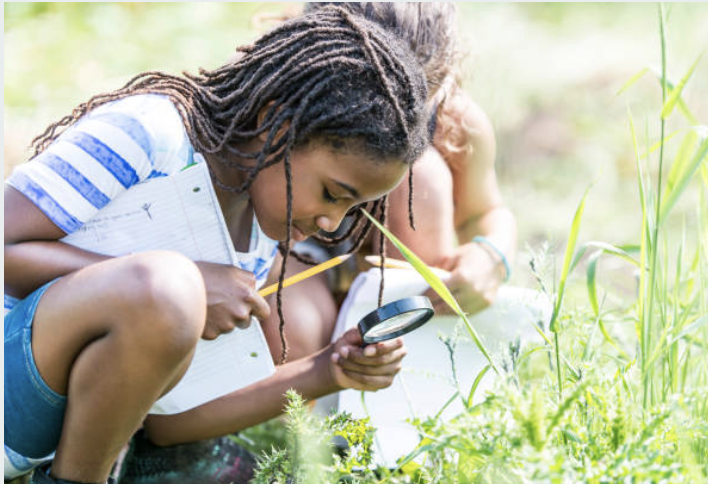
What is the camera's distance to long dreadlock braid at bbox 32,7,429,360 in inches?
52.7

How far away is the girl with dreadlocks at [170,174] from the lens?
1.18m

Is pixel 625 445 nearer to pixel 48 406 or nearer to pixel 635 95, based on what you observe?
pixel 48 406

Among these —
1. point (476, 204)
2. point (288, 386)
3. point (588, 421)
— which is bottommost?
point (288, 386)

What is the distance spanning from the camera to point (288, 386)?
158cm

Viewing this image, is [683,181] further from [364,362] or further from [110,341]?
[110,341]

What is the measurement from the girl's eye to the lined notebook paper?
0.19 m

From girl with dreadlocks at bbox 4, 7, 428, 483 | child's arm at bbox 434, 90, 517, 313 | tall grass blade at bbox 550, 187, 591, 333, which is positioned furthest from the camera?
child's arm at bbox 434, 90, 517, 313

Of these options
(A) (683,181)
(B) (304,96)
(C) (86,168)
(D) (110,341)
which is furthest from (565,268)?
(C) (86,168)

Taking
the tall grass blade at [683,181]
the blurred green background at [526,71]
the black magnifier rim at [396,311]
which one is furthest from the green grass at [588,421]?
the blurred green background at [526,71]

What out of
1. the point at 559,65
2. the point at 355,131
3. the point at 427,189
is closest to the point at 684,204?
the point at 559,65

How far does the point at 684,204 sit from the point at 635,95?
2.46 ft

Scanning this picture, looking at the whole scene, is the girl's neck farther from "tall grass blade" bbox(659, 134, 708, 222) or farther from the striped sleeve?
"tall grass blade" bbox(659, 134, 708, 222)

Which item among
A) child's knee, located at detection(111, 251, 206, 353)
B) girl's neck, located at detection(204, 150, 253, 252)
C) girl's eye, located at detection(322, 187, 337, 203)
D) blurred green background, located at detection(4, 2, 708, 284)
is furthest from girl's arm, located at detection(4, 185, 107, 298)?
blurred green background, located at detection(4, 2, 708, 284)

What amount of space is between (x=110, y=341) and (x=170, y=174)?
336 mm
